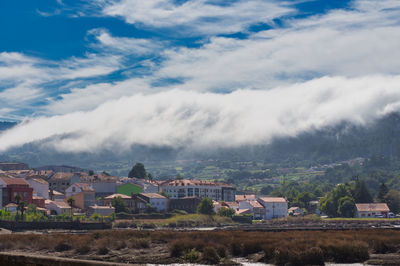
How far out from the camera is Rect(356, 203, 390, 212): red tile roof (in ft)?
611

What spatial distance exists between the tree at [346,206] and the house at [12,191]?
9802 centimetres

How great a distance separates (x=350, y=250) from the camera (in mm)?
57688

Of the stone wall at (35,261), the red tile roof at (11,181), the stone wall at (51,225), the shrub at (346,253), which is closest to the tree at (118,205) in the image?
the red tile roof at (11,181)

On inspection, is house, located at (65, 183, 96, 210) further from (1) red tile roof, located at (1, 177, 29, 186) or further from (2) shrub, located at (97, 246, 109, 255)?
(2) shrub, located at (97, 246, 109, 255)

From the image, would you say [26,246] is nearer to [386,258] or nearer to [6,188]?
[386,258]

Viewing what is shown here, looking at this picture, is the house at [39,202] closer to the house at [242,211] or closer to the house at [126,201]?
the house at [126,201]

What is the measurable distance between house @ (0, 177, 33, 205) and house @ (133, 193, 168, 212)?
37633 mm

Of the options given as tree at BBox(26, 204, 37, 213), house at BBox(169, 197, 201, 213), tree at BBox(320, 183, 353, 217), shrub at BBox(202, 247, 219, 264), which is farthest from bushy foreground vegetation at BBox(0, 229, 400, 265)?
tree at BBox(320, 183, 353, 217)

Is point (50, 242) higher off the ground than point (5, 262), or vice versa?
point (5, 262)

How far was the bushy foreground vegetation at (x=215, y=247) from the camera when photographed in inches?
2255

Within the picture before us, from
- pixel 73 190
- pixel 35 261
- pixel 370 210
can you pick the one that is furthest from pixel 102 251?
pixel 370 210

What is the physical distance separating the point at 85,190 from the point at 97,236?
9343 centimetres

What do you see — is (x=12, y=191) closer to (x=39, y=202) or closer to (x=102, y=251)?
(x=39, y=202)

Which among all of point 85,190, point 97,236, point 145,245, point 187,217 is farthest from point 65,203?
point 145,245
